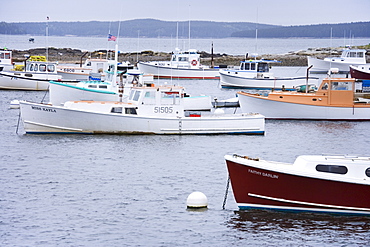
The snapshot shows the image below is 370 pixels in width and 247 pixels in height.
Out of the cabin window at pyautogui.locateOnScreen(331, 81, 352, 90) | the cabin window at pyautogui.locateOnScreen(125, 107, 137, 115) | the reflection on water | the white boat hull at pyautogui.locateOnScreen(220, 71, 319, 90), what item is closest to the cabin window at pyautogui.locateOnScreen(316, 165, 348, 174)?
the reflection on water

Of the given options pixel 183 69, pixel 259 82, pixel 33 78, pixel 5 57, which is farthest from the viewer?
pixel 183 69

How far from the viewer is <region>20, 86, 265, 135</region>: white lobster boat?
33000 millimetres

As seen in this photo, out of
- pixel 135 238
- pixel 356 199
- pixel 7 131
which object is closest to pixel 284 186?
pixel 356 199

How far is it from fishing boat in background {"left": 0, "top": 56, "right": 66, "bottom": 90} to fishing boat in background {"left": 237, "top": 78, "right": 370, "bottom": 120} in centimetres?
2148

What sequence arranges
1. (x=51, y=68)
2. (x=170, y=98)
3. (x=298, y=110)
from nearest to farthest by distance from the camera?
1. (x=170, y=98)
2. (x=298, y=110)
3. (x=51, y=68)

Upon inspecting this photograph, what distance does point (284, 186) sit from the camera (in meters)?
19.3

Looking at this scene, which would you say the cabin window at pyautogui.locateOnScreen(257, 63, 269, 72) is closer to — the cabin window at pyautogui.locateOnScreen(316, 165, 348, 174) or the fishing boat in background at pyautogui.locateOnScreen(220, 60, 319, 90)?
the fishing boat in background at pyautogui.locateOnScreen(220, 60, 319, 90)

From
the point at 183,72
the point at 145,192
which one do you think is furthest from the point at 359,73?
the point at 145,192

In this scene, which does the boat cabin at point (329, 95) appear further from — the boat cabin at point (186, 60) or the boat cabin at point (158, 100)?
the boat cabin at point (186, 60)

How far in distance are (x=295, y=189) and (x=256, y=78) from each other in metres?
40.1

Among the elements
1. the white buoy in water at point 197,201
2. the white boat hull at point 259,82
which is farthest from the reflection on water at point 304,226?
the white boat hull at point 259,82

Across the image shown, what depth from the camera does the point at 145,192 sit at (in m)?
23.0

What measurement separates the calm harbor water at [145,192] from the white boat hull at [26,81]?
820 inches

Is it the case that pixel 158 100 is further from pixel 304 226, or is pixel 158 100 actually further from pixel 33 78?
pixel 33 78
